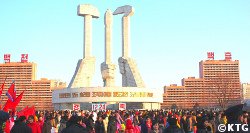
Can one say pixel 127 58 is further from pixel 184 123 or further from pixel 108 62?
pixel 184 123

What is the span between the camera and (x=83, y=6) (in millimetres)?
68188

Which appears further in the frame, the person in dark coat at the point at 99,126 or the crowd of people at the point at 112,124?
the person in dark coat at the point at 99,126

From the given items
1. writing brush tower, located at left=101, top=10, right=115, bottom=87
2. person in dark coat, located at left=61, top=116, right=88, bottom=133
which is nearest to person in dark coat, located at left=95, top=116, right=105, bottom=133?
person in dark coat, located at left=61, top=116, right=88, bottom=133

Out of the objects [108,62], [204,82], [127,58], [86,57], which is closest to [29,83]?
[204,82]

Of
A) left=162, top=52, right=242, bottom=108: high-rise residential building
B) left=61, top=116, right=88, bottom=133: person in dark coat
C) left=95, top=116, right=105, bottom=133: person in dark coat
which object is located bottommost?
left=95, top=116, right=105, bottom=133: person in dark coat

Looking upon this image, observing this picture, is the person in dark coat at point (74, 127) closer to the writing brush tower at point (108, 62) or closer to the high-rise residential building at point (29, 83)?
the writing brush tower at point (108, 62)

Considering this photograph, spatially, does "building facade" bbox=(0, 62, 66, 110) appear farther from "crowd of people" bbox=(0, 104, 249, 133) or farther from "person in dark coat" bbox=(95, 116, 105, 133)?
"person in dark coat" bbox=(95, 116, 105, 133)

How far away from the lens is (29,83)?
153 m

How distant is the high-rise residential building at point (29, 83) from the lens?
484 feet

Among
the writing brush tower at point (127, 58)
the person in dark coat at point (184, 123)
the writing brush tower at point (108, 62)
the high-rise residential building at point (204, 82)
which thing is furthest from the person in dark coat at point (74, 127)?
the high-rise residential building at point (204, 82)

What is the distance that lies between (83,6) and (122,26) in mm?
8185

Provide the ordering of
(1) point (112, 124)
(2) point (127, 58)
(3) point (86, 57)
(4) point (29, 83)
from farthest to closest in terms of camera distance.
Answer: (4) point (29, 83)
(3) point (86, 57)
(2) point (127, 58)
(1) point (112, 124)

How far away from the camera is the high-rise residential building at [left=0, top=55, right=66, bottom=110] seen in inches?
5812

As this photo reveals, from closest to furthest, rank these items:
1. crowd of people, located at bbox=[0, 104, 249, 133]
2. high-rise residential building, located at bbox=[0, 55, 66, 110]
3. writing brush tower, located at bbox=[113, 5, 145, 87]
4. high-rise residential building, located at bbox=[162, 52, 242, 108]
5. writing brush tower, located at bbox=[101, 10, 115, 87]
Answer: crowd of people, located at bbox=[0, 104, 249, 133] < writing brush tower, located at bbox=[101, 10, 115, 87] < writing brush tower, located at bbox=[113, 5, 145, 87] < high-rise residential building, located at bbox=[162, 52, 242, 108] < high-rise residential building, located at bbox=[0, 55, 66, 110]
